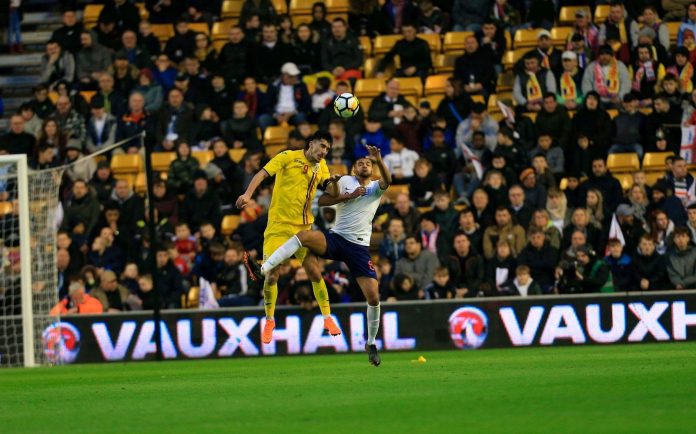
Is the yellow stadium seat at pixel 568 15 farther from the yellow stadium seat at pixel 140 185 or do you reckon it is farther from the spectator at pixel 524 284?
the yellow stadium seat at pixel 140 185

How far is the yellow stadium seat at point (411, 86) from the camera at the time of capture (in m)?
22.9

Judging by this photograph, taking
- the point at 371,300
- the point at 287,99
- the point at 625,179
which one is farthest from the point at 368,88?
the point at 371,300

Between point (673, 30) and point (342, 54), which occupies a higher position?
point (673, 30)

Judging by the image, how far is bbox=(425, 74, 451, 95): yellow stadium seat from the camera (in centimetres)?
2291

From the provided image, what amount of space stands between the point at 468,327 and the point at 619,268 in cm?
225

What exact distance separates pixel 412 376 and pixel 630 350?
4339 mm

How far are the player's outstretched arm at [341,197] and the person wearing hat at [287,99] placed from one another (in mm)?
8775

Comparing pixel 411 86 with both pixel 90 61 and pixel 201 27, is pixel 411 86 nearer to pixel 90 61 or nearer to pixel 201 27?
pixel 201 27

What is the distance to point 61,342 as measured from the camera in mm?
18484

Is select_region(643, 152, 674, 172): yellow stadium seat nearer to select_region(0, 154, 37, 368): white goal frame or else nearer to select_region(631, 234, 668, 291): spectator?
select_region(631, 234, 668, 291): spectator

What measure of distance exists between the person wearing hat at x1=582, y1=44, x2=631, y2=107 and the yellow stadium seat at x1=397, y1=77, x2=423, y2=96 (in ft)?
9.53

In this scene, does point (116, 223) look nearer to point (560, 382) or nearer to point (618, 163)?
point (618, 163)

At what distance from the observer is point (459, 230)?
19141 millimetres

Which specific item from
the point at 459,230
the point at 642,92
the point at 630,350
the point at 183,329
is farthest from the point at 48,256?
the point at 642,92
